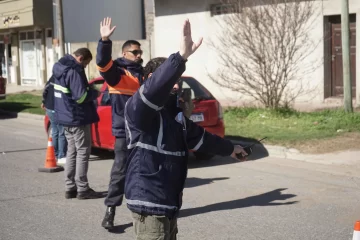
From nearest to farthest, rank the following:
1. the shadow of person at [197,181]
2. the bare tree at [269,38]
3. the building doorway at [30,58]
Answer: the shadow of person at [197,181]
the bare tree at [269,38]
the building doorway at [30,58]

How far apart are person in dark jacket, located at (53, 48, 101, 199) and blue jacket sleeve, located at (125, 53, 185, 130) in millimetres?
3749

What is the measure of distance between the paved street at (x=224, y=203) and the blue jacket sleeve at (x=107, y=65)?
5.11 ft

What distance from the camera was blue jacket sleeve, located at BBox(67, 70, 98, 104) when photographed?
24.5 ft

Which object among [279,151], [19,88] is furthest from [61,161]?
[19,88]

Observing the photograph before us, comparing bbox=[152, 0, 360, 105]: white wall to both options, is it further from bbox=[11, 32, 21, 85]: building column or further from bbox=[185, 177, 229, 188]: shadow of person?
bbox=[11, 32, 21, 85]: building column

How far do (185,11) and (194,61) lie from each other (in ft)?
5.30

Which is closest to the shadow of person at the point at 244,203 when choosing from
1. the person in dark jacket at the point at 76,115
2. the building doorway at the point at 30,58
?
the person in dark jacket at the point at 76,115

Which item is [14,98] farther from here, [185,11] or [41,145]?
[41,145]

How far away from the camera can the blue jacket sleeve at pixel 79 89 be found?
7.46 meters

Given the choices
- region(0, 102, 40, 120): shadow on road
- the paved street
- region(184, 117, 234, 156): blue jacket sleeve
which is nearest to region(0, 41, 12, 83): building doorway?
region(0, 102, 40, 120): shadow on road

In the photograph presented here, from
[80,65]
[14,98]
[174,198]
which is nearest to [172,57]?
[174,198]

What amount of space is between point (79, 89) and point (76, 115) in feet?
1.04

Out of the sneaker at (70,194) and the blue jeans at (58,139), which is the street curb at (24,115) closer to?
the blue jeans at (58,139)

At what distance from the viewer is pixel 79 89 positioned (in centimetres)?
746
